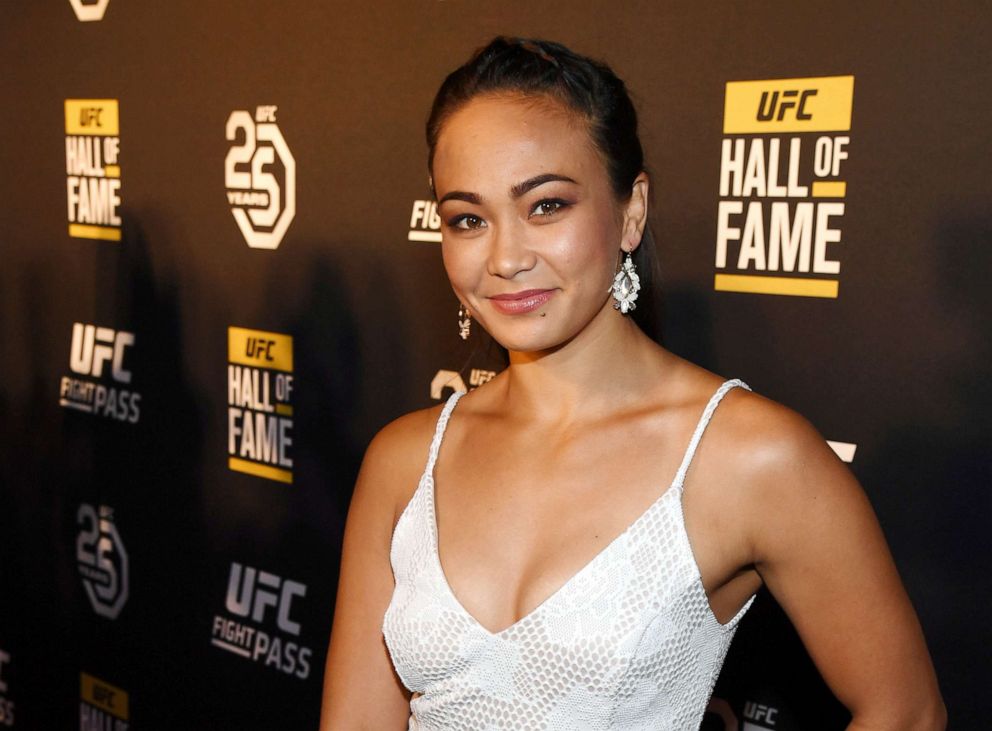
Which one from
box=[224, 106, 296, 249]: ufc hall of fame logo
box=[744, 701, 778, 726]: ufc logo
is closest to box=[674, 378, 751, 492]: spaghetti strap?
box=[744, 701, 778, 726]: ufc logo

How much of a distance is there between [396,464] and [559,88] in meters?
0.54

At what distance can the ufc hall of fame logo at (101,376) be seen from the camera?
2904 millimetres

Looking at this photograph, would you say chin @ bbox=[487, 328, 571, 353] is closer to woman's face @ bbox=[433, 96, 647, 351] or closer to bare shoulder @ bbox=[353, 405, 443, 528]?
woman's face @ bbox=[433, 96, 647, 351]

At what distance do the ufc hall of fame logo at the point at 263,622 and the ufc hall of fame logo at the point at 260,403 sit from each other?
26 centimetres

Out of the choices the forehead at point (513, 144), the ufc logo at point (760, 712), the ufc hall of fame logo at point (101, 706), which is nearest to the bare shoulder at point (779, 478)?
the forehead at point (513, 144)

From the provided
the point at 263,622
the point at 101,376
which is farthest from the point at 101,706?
the point at 101,376

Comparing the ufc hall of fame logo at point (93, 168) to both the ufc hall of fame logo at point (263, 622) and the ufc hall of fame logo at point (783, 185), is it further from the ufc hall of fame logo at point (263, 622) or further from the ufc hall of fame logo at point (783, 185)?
the ufc hall of fame logo at point (783, 185)

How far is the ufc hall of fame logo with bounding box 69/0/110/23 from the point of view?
9.20 feet

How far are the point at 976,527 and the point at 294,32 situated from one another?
5.52 ft

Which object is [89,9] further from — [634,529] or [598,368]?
[634,529]

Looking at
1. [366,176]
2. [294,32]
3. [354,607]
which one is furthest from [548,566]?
[294,32]

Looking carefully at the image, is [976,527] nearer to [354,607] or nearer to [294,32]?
[354,607]

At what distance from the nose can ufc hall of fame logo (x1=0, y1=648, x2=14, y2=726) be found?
272 cm

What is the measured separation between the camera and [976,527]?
64.3 inches
